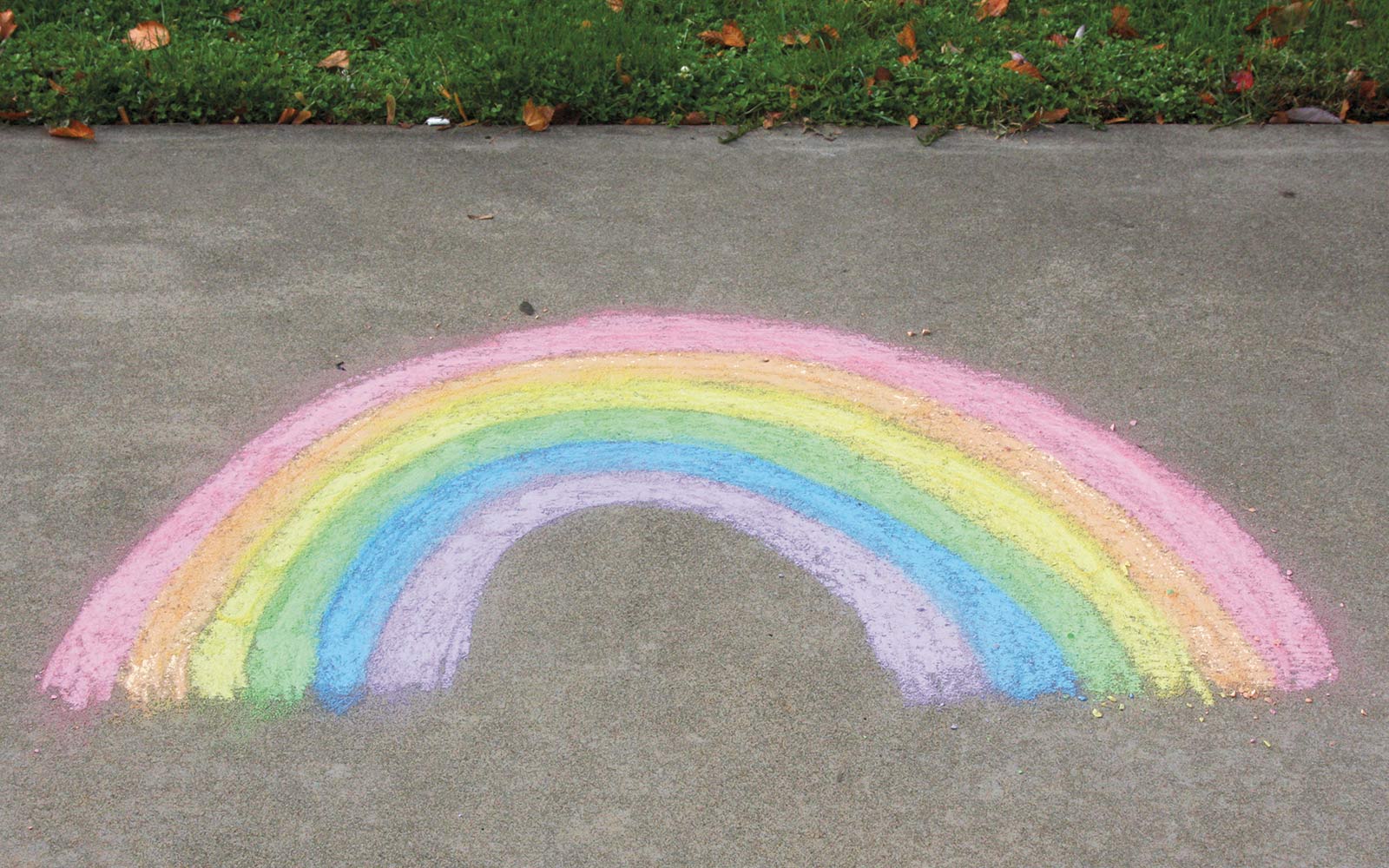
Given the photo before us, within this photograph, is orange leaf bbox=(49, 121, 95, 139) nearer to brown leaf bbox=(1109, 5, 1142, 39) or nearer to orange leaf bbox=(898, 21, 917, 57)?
orange leaf bbox=(898, 21, 917, 57)

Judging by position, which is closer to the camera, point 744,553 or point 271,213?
point 744,553

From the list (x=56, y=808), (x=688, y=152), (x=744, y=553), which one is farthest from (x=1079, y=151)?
(x=56, y=808)

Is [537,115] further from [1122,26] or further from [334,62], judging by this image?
[1122,26]

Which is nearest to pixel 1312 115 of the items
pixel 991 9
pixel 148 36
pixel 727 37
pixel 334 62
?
pixel 991 9

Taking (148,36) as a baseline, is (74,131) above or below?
below

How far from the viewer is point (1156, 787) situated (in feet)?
7.52

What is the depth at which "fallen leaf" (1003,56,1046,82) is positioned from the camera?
15.5 feet

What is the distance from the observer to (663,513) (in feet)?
9.65

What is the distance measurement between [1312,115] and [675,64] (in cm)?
237

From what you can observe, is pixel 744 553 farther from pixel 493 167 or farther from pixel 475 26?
pixel 475 26

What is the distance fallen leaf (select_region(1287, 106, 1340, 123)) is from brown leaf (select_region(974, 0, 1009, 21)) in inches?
48.0

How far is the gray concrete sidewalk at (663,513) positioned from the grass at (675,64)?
166 mm

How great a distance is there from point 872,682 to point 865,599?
0.25 metres

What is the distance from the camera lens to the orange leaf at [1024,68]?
4.72 meters
